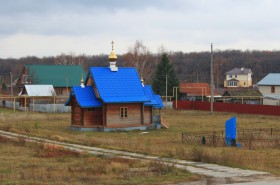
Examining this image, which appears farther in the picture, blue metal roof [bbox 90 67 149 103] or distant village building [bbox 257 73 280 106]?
distant village building [bbox 257 73 280 106]

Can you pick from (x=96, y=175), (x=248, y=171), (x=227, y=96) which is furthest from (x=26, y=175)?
(x=227, y=96)

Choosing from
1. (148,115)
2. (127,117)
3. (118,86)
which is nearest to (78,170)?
(127,117)

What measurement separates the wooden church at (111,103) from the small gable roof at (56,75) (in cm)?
3970

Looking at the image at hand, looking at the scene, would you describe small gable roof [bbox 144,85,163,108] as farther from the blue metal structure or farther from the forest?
the forest

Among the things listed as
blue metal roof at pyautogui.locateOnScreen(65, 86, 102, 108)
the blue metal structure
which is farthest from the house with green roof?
the blue metal structure

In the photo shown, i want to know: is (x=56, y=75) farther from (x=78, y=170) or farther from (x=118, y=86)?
(x=78, y=170)

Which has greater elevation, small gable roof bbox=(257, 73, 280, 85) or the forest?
the forest

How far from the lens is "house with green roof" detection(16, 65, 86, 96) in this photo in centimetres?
8044

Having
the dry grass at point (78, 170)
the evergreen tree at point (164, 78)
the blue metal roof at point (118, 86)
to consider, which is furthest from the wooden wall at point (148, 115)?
the evergreen tree at point (164, 78)

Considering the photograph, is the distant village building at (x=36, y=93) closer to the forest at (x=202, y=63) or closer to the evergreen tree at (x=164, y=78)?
the evergreen tree at (x=164, y=78)

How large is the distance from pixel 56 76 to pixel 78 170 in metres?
66.6

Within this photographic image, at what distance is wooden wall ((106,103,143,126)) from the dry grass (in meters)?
17.1

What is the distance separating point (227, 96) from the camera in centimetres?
7681

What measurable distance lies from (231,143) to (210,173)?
10.3 meters
